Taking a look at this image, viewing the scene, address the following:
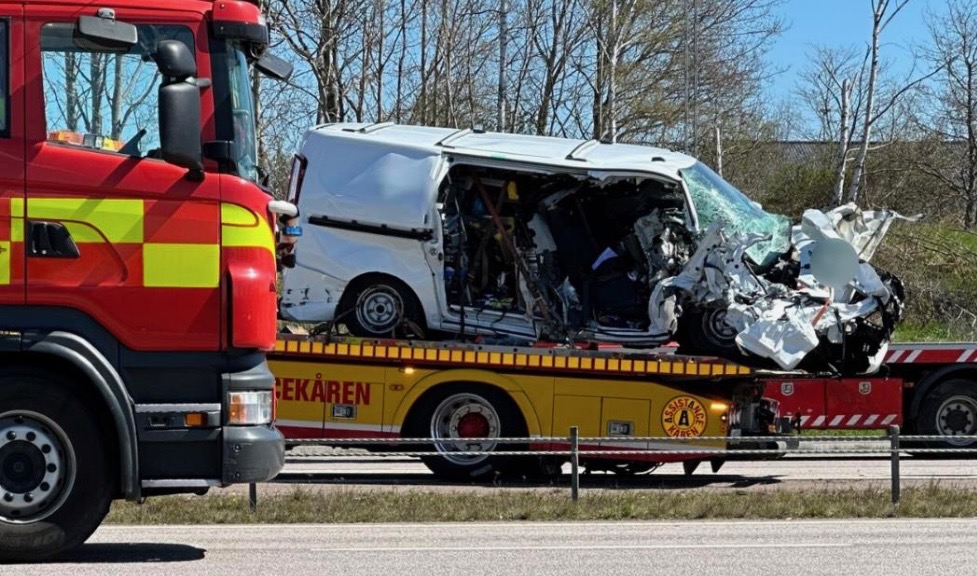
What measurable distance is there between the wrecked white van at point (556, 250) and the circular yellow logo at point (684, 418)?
62 centimetres

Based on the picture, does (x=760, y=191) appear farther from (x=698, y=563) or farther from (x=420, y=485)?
(x=698, y=563)

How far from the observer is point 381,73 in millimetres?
31141

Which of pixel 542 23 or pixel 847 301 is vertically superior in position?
pixel 542 23

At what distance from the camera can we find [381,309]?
14.5 metres

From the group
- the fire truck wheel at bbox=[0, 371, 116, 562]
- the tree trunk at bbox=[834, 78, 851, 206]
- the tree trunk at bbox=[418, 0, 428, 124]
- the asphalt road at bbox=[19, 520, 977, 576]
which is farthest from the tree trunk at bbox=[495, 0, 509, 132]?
the fire truck wheel at bbox=[0, 371, 116, 562]

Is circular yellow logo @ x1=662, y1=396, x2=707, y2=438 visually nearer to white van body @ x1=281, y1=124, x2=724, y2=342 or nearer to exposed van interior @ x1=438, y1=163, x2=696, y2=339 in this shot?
white van body @ x1=281, y1=124, x2=724, y2=342

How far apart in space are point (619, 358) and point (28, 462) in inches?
280

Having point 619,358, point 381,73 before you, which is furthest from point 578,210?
point 381,73

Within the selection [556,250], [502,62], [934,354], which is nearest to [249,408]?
[556,250]

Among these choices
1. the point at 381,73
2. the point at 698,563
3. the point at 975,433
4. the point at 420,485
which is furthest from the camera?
the point at 381,73

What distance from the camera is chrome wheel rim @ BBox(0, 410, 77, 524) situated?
8.03 meters

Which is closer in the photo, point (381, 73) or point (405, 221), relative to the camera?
point (405, 221)

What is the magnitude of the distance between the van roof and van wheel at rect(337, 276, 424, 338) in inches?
56.6

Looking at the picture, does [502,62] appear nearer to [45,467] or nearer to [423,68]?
[423,68]
